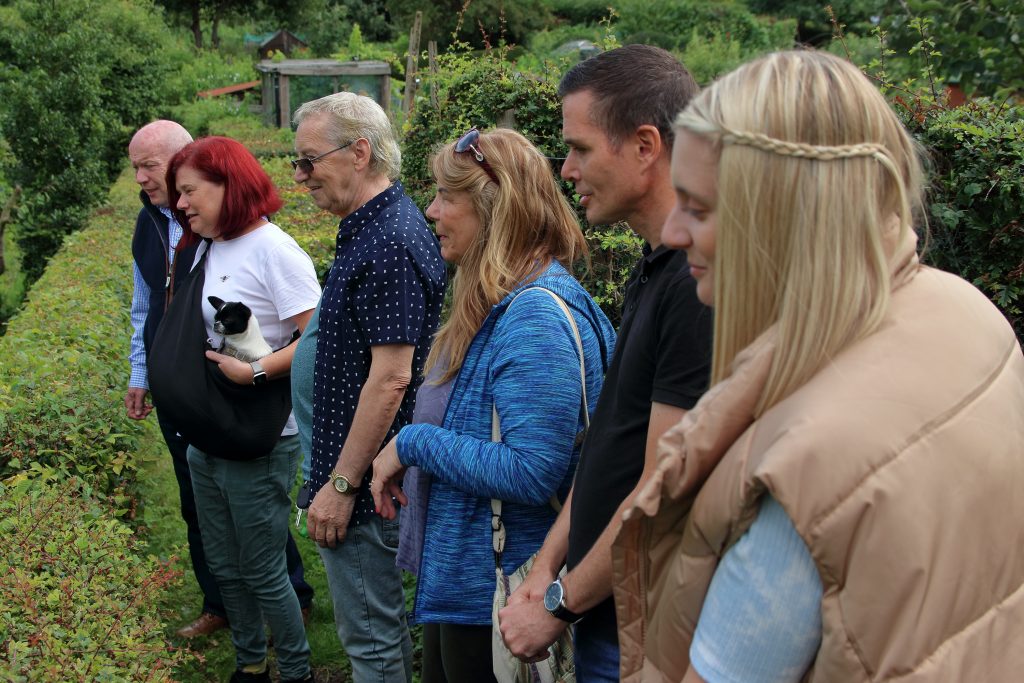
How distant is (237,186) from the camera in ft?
11.2

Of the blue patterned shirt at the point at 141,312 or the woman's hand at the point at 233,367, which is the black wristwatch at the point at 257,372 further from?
the blue patterned shirt at the point at 141,312

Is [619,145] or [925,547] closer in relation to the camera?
[925,547]

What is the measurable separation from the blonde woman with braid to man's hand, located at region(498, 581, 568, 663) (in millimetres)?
721

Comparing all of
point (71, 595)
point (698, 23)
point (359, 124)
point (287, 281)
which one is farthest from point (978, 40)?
point (698, 23)

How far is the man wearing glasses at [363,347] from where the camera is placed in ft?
9.14

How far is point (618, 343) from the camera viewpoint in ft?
6.30

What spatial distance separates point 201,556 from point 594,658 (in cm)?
284

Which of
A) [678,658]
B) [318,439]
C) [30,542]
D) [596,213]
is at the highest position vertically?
[596,213]

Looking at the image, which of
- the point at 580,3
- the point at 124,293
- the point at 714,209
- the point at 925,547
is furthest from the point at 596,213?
the point at 580,3

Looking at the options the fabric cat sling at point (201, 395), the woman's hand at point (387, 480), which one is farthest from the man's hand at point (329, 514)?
the fabric cat sling at point (201, 395)

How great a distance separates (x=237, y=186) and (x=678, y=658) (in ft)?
8.71

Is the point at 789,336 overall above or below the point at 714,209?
below

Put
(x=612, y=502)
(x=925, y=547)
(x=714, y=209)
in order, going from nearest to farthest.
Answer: (x=925, y=547), (x=714, y=209), (x=612, y=502)

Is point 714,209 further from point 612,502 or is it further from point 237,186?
point 237,186
